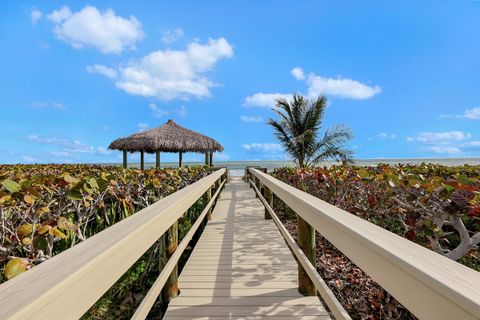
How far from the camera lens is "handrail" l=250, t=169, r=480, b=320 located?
0.72 meters

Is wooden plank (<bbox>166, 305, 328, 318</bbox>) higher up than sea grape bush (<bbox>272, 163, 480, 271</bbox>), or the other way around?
sea grape bush (<bbox>272, 163, 480, 271</bbox>)

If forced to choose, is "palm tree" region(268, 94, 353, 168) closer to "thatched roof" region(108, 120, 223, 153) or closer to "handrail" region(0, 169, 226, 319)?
"thatched roof" region(108, 120, 223, 153)

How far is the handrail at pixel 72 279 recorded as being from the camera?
73 cm

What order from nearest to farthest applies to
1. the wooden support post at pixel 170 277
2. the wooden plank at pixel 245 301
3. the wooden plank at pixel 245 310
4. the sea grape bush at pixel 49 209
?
the sea grape bush at pixel 49 209
the wooden plank at pixel 245 310
the wooden plank at pixel 245 301
the wooden support post at pixel 170 277

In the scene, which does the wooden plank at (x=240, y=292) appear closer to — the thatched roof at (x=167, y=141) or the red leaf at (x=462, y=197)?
the red leaf at (x=462, y=197)

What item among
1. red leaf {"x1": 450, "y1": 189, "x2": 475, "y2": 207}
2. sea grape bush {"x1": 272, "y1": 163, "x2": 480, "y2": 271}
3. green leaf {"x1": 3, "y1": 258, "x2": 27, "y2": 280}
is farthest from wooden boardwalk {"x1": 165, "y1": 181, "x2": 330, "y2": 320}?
green leaf {"x1": 3, "y1": 258, "x2": 27, "y2": 280}

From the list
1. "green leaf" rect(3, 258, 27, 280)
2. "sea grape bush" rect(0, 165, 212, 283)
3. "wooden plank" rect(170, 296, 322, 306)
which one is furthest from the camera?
"wooden plank" rect(170, 296, 322, 306)

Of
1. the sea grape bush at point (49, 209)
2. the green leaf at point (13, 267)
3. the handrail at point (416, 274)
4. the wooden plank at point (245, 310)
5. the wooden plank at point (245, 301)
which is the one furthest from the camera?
the wooden plank at point (245, 301)

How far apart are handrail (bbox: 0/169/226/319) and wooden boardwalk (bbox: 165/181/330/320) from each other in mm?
1405

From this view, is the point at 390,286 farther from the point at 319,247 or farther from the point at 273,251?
the point at 319,247

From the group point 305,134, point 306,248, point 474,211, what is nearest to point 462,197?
point 474,211

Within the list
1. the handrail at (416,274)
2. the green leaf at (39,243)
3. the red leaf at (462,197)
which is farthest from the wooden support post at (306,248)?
the green leaf at (39,243)

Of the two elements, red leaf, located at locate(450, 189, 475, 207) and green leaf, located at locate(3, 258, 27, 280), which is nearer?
green leaf, located at locate(3, 258, 27, 280)

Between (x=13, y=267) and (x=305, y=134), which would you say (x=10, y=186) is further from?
(x=305, y=134)
